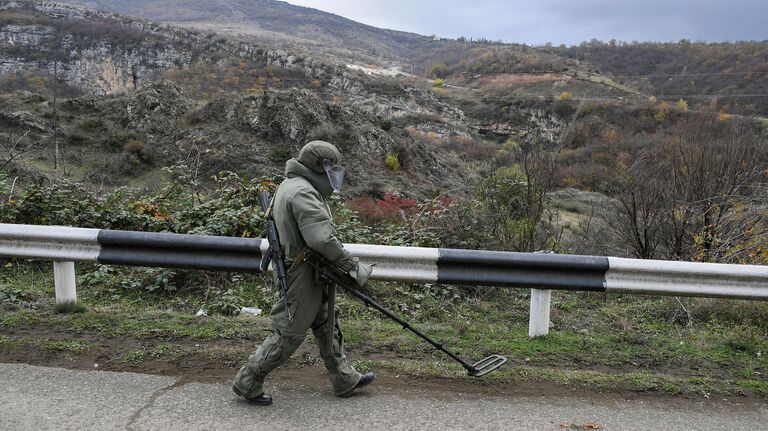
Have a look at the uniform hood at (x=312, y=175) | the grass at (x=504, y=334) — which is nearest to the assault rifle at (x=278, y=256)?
the uniform hood at (x=312, y=175)

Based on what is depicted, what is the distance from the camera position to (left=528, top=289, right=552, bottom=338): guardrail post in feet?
17.1

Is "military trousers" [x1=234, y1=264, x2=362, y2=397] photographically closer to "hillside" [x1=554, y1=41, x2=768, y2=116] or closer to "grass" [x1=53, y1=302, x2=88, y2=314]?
"grass" [x1=53, y1=302, x2=88, y2=314]

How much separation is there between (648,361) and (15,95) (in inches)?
1102

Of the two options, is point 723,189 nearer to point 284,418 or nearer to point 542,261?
point 542,261

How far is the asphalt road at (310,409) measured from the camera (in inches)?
147

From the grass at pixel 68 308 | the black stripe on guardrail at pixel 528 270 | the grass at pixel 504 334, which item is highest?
the black stripe on guardrail at pixel 528 270

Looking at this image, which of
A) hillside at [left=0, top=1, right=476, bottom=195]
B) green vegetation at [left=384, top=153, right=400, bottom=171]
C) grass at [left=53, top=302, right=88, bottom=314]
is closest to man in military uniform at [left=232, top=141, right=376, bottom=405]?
grass at [left=53, top=302, right=88, bottom=314]

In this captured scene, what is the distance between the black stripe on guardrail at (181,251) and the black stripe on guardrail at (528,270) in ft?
5.65

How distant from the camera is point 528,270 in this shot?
5.08 meters

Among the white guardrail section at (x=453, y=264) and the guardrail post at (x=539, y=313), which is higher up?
the white guardrail section at (x=453, y=264)

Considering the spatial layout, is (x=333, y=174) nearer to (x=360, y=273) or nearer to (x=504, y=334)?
(x=360, y=273)

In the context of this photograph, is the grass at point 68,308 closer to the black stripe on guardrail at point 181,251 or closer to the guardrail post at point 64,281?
the guardrail post at point 64,281

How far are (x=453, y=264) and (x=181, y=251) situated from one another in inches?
93.9

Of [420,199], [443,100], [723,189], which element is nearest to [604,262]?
[723,189]
